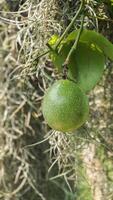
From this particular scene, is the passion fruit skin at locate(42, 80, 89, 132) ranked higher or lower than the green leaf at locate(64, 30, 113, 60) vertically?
lower

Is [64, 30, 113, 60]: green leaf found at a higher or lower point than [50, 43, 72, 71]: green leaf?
higher

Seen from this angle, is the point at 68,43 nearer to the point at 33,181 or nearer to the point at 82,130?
the point at 82,130

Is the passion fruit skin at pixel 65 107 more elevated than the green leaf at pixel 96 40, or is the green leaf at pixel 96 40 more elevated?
the green leaf at pixel 96 40

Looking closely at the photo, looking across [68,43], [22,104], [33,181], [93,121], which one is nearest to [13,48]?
[22,104]

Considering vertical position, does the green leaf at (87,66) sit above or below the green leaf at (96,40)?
below
